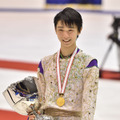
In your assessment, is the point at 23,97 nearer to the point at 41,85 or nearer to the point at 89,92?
the point at 41,85

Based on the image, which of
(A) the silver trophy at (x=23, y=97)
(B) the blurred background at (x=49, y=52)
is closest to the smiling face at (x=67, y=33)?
(A) the silver trophy at (x=23, y=97)

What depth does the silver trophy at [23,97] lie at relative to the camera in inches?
Result: 67.3

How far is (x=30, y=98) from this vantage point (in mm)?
1751

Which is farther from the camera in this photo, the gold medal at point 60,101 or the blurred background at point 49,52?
the blurred background at point 49,52

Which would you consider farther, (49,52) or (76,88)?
(49,52)

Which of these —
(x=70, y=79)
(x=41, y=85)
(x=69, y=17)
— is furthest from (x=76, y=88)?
(x=69, y=17)

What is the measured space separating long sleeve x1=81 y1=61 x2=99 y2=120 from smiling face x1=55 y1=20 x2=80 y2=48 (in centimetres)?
18

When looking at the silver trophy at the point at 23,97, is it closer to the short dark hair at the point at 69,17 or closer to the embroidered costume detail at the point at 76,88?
the embroidered costume detail at the point at 76,88

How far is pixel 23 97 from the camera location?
173 centimetres

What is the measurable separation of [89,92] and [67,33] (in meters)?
0.34

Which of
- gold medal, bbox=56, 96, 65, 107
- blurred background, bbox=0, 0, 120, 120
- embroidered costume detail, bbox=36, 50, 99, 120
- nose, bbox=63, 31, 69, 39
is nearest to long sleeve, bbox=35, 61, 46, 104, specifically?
embroidered costume detail, bbox=36, 50, 99, 120

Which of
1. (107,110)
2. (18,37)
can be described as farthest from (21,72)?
(18,37)

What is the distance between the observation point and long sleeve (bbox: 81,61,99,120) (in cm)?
173

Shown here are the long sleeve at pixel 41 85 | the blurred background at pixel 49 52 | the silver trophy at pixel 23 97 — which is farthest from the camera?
the blurred background at pixel 49 52
